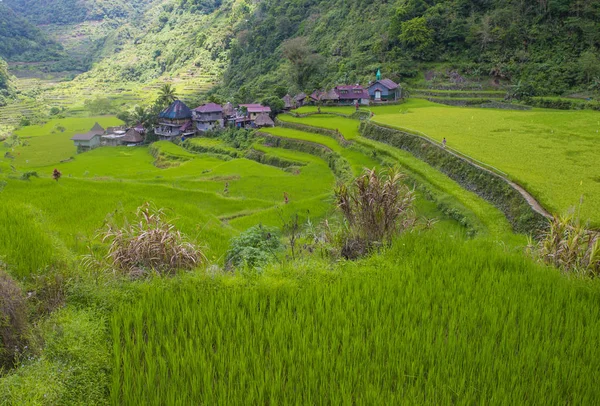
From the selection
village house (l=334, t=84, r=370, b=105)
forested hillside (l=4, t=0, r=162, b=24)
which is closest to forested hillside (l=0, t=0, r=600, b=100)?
village house (l=334, t=84, r=370, b=105)

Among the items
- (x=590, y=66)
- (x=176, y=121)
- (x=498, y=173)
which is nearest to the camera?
(x=498, y=173)

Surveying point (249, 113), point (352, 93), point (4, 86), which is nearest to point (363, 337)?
point (249, 113)

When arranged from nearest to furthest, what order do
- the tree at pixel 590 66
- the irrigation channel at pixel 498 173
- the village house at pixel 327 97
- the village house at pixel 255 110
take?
the irrigation channel at pixel 498 173 < the tree at pixel 590 66 < the village house at pixel 255 110 < the village house at pixel 327 97

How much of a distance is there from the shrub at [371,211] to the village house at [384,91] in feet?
125

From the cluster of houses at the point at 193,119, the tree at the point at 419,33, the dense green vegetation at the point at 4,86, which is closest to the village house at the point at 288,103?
the cluster of houses at the point at 193,119

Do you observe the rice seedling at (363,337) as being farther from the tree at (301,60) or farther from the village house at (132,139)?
the tree at (301,60)

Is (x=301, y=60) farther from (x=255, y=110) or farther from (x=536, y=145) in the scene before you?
(x=536, y=145)

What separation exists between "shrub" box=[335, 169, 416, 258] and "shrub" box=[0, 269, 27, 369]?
4.60 metres

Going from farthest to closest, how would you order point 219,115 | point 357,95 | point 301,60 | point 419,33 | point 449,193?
point 301,60 < point 219,115 < point 419,33 < point 357,95 < point 449,193

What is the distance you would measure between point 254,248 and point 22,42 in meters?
132

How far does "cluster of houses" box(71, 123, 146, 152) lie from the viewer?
46.0 m

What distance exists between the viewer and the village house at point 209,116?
158 feet

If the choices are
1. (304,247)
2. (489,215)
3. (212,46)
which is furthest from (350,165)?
(212,46)

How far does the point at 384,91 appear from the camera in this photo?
43500 mm
